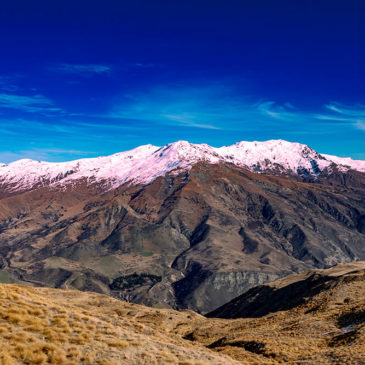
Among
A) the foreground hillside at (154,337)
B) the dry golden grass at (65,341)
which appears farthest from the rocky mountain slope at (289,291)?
the dry golden grass at (65,341)

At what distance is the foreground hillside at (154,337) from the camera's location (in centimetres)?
2108

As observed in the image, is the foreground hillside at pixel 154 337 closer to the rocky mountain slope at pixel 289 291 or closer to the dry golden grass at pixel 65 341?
the dry golden grass at pixel 65 341

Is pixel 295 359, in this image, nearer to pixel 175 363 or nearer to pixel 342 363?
pixel 342 363

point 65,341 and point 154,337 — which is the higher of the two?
point 65,341

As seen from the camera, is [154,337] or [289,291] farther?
[289,291]

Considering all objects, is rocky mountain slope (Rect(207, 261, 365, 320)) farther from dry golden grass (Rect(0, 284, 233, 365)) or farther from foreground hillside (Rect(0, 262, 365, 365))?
dry golden grass (Rect(0, 284, 233, 365))

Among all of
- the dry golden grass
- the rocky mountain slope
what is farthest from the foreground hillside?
the rocky mountain slope

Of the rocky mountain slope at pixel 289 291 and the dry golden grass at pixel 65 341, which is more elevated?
the dry golden grass at pixel 65 341

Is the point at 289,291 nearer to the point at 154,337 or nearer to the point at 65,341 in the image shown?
the point at 154,337

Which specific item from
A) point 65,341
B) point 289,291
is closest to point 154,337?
point 65,341

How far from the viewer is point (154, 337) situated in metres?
29.8

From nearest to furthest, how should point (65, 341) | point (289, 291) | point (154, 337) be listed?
1. point (65, 341)
2. point (154, 337)
3. point (289, 291)

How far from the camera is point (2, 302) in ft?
86.5

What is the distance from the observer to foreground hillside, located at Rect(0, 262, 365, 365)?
830 inches
